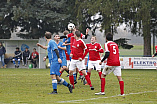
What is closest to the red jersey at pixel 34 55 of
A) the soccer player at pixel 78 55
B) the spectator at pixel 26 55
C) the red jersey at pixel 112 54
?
the spectator at pixel 26 55

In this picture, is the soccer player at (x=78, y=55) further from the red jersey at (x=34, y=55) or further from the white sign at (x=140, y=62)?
the red jersey at (x=34, y=55)

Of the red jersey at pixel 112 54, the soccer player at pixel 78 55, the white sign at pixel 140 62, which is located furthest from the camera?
the white sign at pixel 140 62

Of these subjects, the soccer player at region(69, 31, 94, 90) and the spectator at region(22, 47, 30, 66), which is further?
the spectator at region(22, 47, 30, 66)

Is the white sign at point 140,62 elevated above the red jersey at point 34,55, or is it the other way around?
the red jersey at point 34,55

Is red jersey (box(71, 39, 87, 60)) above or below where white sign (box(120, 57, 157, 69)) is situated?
above

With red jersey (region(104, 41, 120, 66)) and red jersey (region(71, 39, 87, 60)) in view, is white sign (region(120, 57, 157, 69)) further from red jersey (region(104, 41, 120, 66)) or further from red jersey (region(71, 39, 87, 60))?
red jersey (region(104, 41, 120, 66))

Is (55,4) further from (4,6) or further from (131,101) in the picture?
(131,101)

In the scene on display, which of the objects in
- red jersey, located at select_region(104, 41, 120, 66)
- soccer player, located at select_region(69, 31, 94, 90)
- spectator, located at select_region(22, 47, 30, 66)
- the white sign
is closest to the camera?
red jersey, located at select_region(104, 41, 120, 66)

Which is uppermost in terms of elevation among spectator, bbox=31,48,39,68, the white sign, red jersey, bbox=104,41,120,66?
red jersey, bbox=104,41,120,66

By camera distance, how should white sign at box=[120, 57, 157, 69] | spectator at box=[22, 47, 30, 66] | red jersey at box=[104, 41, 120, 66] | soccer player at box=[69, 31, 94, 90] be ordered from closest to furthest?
1. red jersey at box=[104, 41, 120, 66]
2. soccer player at box=[69, 31, 94, 90]
3. white sign at box=[120, 57, 157, 69]
4. spectator at box=[22, 47, 30, 66]

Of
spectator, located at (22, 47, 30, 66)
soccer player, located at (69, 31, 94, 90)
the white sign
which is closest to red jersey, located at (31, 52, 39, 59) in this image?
spectator, located at (22, 47, 30, 66)

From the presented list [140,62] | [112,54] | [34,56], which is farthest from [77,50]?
[34,56]

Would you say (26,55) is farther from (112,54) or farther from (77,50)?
(112,54)

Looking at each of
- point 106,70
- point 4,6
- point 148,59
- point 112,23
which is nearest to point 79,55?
point 106,70
